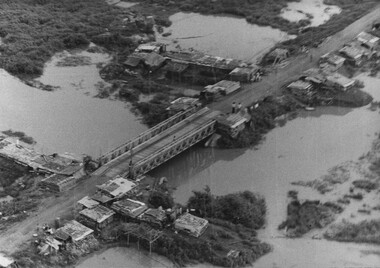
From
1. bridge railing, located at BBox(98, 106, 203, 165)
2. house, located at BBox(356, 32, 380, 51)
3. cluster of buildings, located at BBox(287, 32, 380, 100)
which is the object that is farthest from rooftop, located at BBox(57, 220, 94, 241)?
house, located at BBox(356, 32, 380, 51)

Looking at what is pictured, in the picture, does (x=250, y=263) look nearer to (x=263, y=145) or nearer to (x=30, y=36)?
(x=263, y=145)

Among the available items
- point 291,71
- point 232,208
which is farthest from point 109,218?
point 291,71

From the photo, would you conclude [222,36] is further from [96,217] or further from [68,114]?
[96,217]

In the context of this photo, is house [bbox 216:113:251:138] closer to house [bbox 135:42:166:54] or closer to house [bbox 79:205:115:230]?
house [bbox 79:205:115:230]

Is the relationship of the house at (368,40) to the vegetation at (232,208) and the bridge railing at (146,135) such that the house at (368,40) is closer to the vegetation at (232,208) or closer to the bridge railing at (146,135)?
the bridge railing at (146,135)

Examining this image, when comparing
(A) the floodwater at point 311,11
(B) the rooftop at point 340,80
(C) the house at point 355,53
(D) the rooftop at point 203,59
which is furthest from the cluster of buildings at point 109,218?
(A) the floodwater at point 311,11
